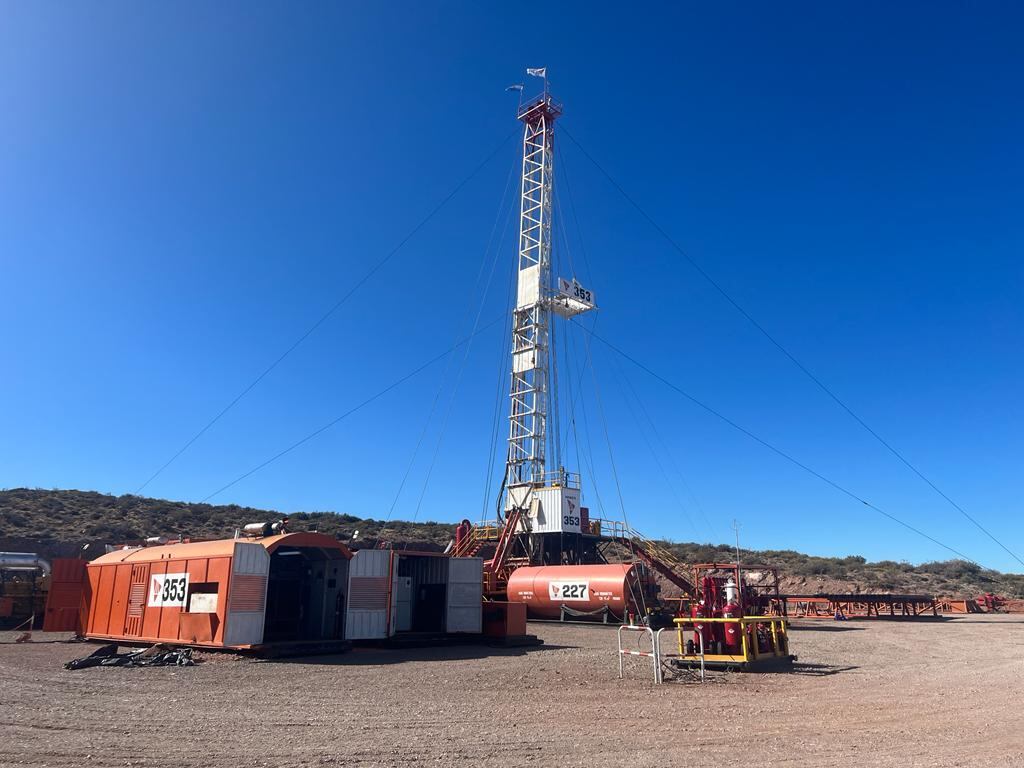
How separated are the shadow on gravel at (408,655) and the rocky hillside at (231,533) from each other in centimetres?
2222

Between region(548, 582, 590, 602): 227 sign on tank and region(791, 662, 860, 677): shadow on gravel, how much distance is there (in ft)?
37.7

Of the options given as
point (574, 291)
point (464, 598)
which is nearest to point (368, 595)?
point (464, 598)

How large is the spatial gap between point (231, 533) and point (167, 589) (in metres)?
30.3

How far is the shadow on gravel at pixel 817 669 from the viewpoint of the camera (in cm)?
1358

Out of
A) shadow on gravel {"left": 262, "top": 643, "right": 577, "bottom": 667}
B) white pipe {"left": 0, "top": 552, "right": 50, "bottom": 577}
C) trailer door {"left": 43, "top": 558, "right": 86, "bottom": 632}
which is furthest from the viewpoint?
white pipe {"left": 0, "top": 552, "right": 50, "bottom": 577}

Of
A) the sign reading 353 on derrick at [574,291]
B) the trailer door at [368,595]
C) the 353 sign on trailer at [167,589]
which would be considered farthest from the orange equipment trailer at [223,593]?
the sign reading 353 on derrick at [574,291]

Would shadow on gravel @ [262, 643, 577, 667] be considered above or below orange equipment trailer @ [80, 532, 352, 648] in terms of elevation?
below

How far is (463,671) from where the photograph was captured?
1371 centimetres

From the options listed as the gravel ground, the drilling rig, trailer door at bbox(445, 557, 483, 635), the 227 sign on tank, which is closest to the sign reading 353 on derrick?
the drilling rig

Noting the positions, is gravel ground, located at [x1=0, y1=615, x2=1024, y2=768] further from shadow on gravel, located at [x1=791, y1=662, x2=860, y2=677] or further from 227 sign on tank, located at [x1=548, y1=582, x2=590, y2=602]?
227 sign on tank, located at [x1=548, y1=582, x2=590, y2=602]

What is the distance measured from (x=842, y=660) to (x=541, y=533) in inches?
650

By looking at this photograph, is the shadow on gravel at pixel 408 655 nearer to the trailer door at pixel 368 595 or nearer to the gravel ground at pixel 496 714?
the gravel ground at pixel 496 714

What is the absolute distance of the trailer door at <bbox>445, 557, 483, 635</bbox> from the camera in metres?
19.3

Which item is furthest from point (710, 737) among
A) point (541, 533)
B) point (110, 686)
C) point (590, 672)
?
point (541, 533)
